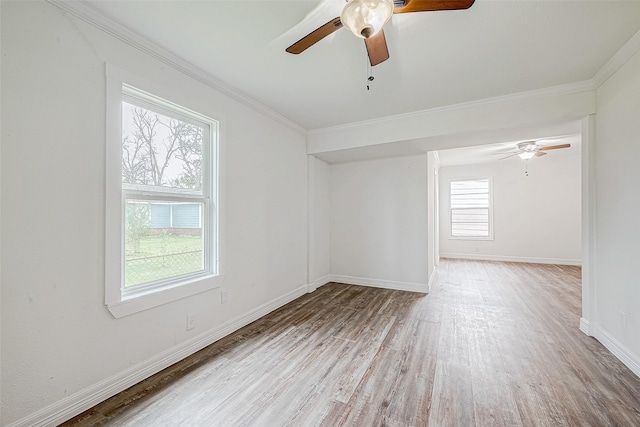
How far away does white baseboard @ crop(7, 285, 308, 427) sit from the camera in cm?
147

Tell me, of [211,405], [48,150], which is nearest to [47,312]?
[48,150]

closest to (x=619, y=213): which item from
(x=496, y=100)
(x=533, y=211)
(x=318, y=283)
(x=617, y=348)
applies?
(x=617, y=348)

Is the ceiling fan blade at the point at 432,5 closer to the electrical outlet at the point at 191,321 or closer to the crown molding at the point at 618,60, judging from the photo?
the crown molding at the point at 618,60

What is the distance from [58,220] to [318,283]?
11.4 ft

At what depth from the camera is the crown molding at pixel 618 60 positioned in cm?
193

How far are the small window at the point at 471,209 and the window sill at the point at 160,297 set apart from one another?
21.8 ft

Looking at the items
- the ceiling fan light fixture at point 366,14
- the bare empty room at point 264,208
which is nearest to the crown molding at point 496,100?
the bare empty room at point 264,208

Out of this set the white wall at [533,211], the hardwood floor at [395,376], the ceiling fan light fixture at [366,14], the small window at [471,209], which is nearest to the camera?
the ceiling fan light fixture at [366,14]

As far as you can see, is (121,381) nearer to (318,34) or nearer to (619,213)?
(318,34)

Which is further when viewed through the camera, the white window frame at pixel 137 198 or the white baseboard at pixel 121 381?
the white window frame at pixel 137 198

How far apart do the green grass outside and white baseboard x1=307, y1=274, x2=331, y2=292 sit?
6.61 ft

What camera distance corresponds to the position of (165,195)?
7.14ft

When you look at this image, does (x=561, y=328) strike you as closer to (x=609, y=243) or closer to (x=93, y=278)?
(x=609, y=243)

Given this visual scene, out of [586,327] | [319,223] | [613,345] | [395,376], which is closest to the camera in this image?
[395,376]
